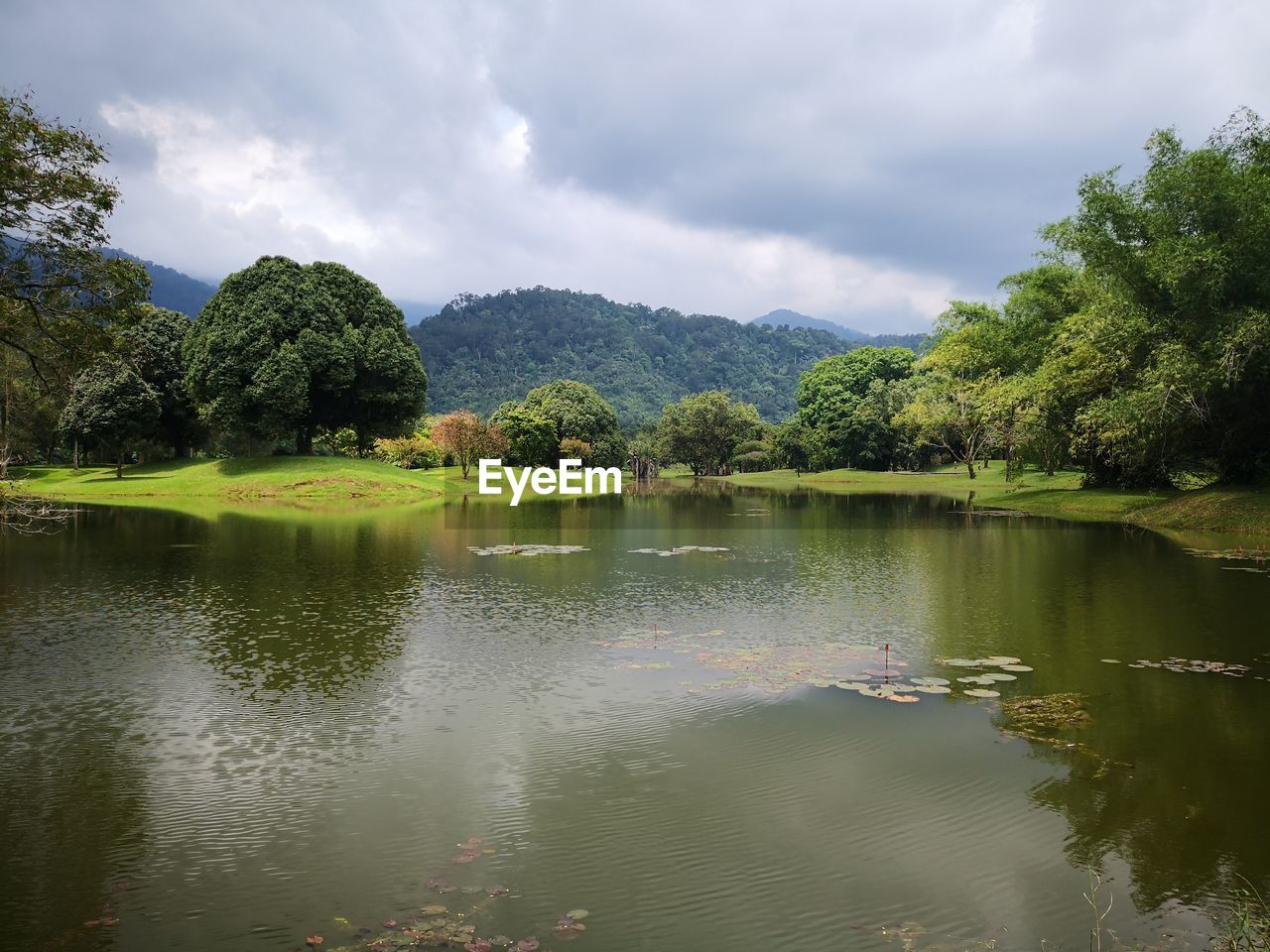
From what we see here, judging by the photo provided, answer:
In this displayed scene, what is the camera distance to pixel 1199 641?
15742 millimetres

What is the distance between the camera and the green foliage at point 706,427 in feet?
380

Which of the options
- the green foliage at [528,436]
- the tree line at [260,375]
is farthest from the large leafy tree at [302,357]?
the green foliage at [528,436]

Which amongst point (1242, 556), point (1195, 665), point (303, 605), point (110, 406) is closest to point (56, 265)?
point (303, 605)

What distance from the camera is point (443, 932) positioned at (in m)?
6.35

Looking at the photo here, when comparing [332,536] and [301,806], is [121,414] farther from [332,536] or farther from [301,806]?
[301,806]

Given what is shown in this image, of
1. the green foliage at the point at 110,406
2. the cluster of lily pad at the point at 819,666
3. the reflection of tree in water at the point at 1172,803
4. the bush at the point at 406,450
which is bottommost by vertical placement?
the reflection of tree in water at the point at 1172,803

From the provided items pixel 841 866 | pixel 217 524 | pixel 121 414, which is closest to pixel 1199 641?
pixel 841 866

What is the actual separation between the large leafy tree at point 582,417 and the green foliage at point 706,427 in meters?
7.77

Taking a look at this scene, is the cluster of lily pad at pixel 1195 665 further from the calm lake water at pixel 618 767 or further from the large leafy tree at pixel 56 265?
the large leafy tree at pixel 56 265

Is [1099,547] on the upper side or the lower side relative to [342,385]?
lower

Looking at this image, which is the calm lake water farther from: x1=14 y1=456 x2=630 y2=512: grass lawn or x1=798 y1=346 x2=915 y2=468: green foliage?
x1=798 y1=346 x2=915 y2=468: green foliage

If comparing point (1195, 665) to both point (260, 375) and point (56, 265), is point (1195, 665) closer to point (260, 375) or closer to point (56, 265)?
point (56, 265)

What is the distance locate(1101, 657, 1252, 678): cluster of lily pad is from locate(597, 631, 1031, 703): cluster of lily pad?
191 centimetres

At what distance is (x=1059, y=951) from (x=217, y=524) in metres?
38.9
